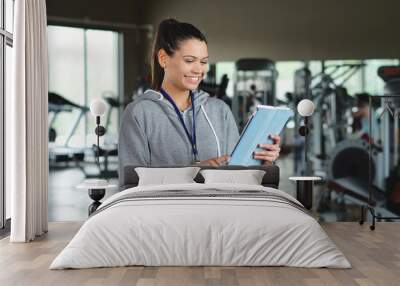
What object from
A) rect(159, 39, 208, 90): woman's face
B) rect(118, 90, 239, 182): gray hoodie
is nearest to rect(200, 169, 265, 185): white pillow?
rect(118, 90, 239, 182): gray hoodie

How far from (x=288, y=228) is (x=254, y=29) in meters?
3.15

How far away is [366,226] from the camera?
22.3 ft

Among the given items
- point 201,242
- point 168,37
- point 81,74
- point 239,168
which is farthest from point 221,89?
point 201,242

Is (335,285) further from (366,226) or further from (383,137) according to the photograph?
(383,137)

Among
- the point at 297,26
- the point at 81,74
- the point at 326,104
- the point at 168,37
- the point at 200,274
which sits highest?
the point at 297,26

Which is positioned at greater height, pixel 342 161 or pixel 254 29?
pixel 254 29

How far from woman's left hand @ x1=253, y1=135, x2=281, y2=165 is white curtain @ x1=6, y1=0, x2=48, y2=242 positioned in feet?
7.16

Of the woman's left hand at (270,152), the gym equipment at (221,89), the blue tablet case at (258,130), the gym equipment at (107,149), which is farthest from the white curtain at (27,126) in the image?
the woman's left hand at (270,152)

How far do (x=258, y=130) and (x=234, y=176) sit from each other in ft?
2.97

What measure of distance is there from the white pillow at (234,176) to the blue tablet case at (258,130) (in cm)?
43

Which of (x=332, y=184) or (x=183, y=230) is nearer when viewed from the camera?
(x=183, y=230)

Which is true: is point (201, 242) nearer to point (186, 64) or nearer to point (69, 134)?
point (186, 64)

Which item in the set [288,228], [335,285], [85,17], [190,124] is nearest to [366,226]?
[190,124]

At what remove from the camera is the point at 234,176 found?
240 inches
